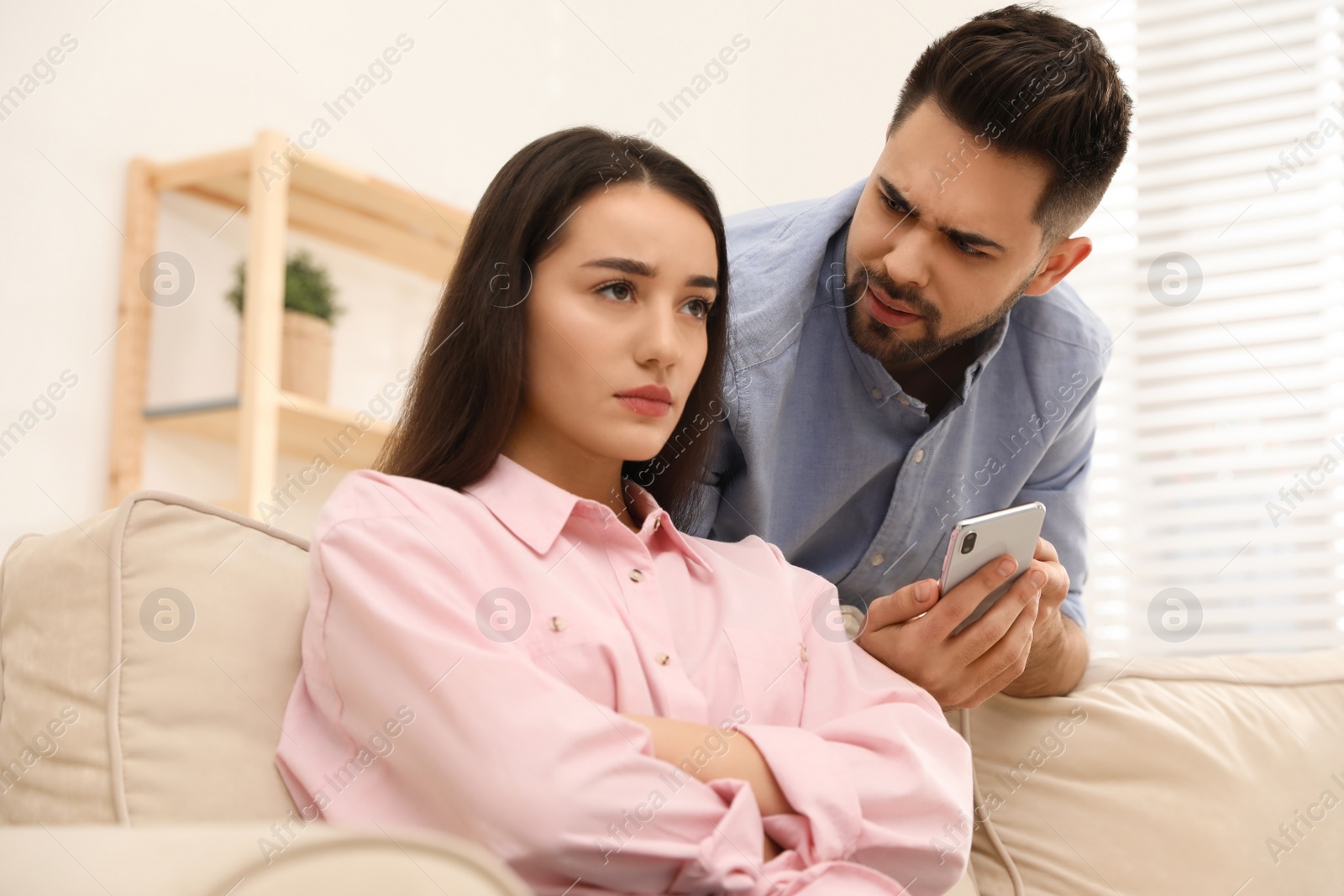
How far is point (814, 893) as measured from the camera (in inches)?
39.6

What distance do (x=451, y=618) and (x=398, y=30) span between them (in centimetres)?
217

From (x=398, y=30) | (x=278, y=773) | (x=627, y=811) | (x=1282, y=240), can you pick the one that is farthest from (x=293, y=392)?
(x=1282, y=240)

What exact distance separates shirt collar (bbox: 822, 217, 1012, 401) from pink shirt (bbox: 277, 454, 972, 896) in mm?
550

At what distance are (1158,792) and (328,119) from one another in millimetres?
2140

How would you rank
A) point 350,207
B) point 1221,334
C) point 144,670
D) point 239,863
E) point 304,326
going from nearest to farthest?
point 239,863 → point 144,670 → point 304,326 → point 350,207 → point 1221,334

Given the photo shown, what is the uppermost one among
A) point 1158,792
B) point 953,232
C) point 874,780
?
point 953,232

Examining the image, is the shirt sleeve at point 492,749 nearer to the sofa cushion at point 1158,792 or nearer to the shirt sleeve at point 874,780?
the shirt sleeve at point 874,780

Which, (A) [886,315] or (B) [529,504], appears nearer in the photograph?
(B) [529,504]

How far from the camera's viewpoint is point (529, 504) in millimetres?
1231

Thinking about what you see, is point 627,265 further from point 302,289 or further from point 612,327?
point 302,289

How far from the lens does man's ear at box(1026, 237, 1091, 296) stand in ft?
5.96

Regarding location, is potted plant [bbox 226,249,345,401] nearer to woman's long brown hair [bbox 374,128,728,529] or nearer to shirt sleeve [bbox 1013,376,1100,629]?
woman's long brown hair [bbox 374,128,728,529]

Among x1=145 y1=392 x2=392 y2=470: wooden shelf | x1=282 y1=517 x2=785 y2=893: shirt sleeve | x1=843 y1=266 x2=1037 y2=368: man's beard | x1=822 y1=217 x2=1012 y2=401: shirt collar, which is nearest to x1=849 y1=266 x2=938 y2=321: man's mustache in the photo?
x1=843 y1=266 x2=1037 y2=368: man's beard

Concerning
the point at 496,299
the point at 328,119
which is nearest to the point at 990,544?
the point at 496,299
